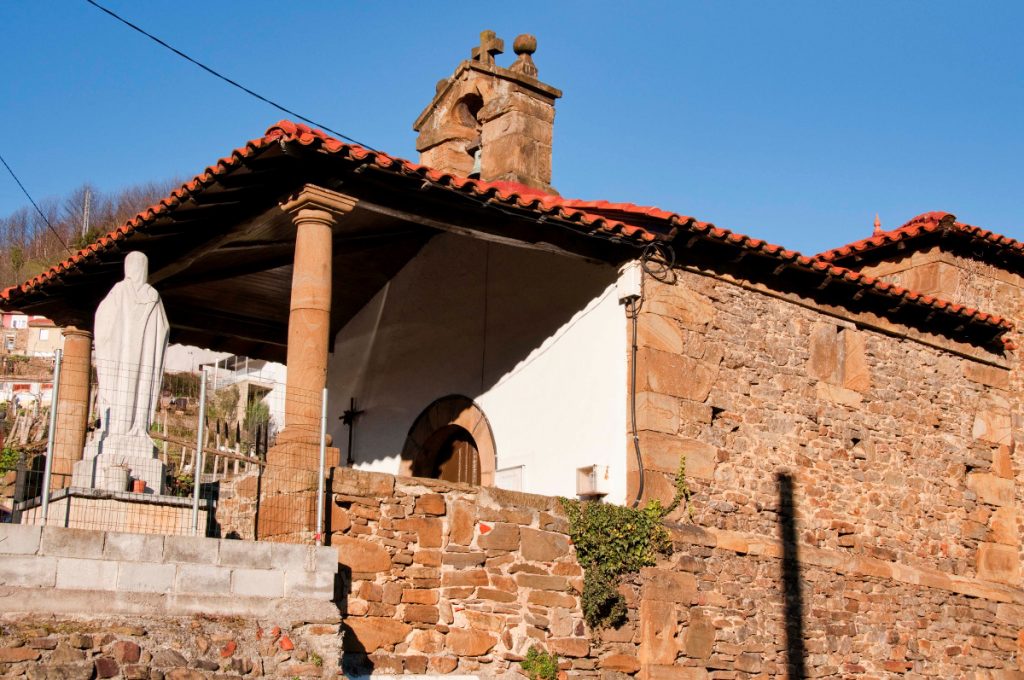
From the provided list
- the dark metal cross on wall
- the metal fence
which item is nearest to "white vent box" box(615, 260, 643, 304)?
the metal fence

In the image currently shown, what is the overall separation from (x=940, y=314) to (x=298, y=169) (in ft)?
23.3

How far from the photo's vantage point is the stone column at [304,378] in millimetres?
8070

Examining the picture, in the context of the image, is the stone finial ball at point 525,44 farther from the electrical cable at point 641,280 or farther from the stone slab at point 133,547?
the stone slab at point 133,547

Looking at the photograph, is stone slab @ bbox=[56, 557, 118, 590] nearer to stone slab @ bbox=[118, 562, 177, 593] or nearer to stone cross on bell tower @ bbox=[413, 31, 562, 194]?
stone slab @ bbox=[118, 562, 177, 593]

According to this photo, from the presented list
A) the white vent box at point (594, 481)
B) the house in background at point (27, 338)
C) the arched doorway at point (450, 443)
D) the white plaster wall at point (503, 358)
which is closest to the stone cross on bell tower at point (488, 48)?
the white plaster wall at point (503, 358)

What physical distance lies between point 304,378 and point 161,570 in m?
2.01

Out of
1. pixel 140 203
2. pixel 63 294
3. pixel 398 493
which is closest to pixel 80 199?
pixel 140 203

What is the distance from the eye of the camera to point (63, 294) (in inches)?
447

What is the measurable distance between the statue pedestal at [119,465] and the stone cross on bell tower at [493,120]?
6.26 m

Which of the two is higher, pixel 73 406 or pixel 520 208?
pixel 520 208

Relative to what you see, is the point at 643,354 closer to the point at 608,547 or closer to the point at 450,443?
the point at 608,547

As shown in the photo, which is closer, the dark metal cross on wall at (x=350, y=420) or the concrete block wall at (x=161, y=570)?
the concrete block wall at (x=161, y=570)

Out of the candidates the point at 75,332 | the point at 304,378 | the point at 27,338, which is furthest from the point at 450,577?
the point at 27,338

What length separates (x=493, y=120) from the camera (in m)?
13.7
